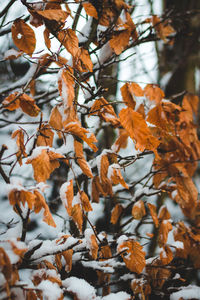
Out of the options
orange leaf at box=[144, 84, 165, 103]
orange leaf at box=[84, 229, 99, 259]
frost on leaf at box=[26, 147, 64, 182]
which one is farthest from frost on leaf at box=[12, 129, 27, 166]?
orange leaf at box=[144, 84, 165, 103]

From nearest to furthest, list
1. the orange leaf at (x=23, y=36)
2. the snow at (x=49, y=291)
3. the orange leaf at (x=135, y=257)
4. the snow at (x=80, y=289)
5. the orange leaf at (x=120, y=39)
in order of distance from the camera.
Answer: the snow at (x=49, y=291) < the snow at (x=80, y=289) < the orange leaf at (x=23, y=36) < the orange leaf at (x=135, y=257) < the orange leaf at (x=120, y=39)

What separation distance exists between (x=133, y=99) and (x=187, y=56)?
2337 mm

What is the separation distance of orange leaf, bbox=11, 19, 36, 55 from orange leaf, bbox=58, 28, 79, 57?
128 mm

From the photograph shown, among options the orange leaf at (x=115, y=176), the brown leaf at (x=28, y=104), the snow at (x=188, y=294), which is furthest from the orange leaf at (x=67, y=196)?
the snow at (x=188, y=294)

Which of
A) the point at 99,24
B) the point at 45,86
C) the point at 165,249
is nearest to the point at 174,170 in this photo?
the point at 165,249

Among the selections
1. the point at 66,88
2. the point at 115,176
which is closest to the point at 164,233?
the point at 115,176

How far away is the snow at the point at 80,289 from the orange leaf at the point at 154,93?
0.97m

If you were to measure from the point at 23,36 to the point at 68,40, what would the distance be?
0.19 metres

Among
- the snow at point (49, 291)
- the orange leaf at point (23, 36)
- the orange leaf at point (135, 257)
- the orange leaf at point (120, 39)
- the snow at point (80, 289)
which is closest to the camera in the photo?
Answer: the snow at point (49, 291)

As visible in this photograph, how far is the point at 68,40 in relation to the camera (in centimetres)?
88

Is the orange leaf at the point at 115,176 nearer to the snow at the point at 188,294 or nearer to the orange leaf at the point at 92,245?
the orange leaf at the point at 92,245

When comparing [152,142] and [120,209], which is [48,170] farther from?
[120,209]

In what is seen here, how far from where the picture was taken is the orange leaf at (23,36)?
0.88 m

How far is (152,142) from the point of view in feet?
2.92
